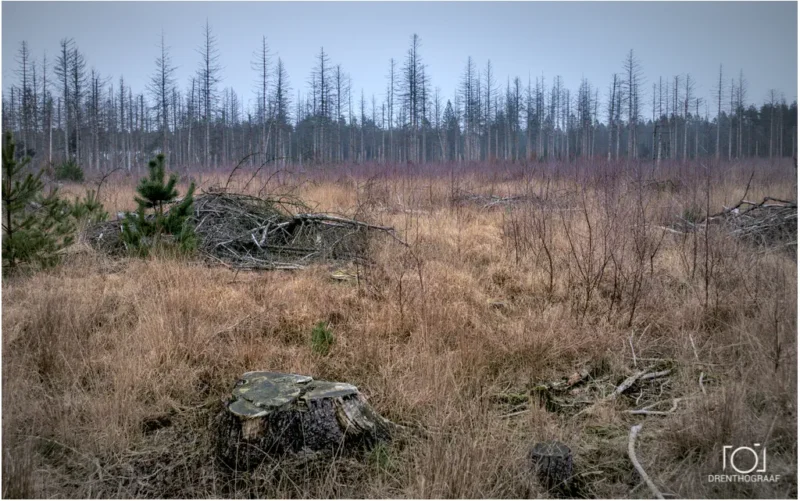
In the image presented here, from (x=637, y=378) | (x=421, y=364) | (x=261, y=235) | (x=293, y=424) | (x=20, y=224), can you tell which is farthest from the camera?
(x=261, y=235)

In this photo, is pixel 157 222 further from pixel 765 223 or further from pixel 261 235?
pixel 765 223

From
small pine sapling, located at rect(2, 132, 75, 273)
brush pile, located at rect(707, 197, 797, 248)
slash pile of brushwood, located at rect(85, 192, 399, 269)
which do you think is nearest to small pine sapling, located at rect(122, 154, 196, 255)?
slash pile of brushwood, located at rect(85, 192, 399, 269)

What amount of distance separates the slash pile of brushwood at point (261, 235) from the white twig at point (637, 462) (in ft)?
12.0

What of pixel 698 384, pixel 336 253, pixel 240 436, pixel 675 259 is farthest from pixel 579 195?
pixel 240 436

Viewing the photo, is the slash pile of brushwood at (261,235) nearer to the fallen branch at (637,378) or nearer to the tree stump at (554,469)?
the fallen branch at (637,378)

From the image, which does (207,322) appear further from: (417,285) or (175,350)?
(417,285)

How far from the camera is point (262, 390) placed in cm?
267

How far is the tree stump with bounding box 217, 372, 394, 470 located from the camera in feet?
7.97

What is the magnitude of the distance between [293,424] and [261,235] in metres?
4.42

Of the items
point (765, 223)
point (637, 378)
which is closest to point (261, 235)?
point (637, 378)

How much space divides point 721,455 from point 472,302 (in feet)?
7.82

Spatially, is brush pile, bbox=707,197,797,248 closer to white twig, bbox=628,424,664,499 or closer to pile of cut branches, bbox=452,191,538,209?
pile of cut branches, bbox=452,191,538,209

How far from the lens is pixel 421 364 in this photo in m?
3.18

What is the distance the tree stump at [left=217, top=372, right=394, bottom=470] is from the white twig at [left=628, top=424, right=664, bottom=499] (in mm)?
1195
